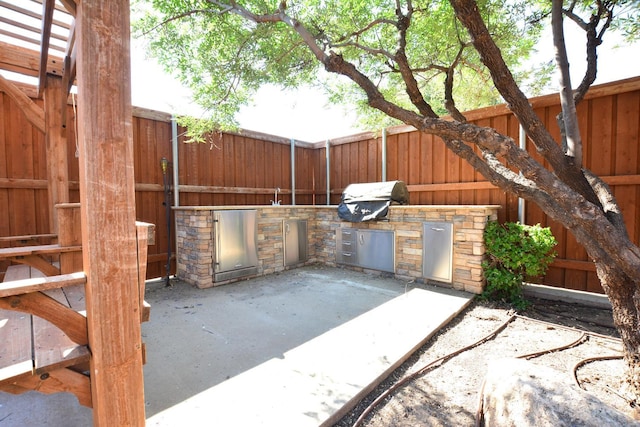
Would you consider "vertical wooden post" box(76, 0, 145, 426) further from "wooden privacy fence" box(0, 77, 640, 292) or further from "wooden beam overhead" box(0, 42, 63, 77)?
"wooden privacy fence" box(0, 77, 640, 292)

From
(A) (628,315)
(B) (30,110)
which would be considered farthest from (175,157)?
(A) (628,315)

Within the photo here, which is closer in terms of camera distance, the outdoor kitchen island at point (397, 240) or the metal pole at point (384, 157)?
the outdoor kitchen island at point (397, 240)

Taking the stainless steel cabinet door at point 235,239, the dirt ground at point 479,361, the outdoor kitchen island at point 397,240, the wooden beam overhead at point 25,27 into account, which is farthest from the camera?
the stainless steel cabinet door at point 235,239

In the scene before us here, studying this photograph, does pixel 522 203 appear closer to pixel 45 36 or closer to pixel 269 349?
pixel 269 349

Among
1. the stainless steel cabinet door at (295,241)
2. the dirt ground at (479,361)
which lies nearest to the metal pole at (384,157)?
the stainless steel cabinet door at (295,241)

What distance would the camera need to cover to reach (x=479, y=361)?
272 centimetres

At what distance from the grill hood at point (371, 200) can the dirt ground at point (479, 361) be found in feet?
6.97

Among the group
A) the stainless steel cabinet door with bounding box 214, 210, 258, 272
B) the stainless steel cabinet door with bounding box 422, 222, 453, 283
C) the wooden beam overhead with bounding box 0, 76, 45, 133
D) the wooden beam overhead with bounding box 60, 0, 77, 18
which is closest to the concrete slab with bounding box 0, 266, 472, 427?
Answer: the stainless steel cabinet door with bounding box 422, 222, 453, 283

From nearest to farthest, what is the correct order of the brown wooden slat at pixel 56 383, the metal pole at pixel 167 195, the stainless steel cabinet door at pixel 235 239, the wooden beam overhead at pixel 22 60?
the brown wooden slat at pixel 56 383 < the wooden beam overhead at pixel 22 60 < the stainless steel cabinet door at pixel 235 239 < the metal pole at pixel 167 195

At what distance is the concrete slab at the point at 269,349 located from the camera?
197 centimetres

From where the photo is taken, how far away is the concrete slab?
A: 1975 mm

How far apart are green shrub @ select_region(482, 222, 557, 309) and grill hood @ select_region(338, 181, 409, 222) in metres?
1.59

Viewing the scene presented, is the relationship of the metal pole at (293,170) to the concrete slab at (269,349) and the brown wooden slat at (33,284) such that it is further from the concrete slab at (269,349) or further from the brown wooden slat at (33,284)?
the brown wooden slat at (33,284)

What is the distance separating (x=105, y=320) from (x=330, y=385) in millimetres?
1681
